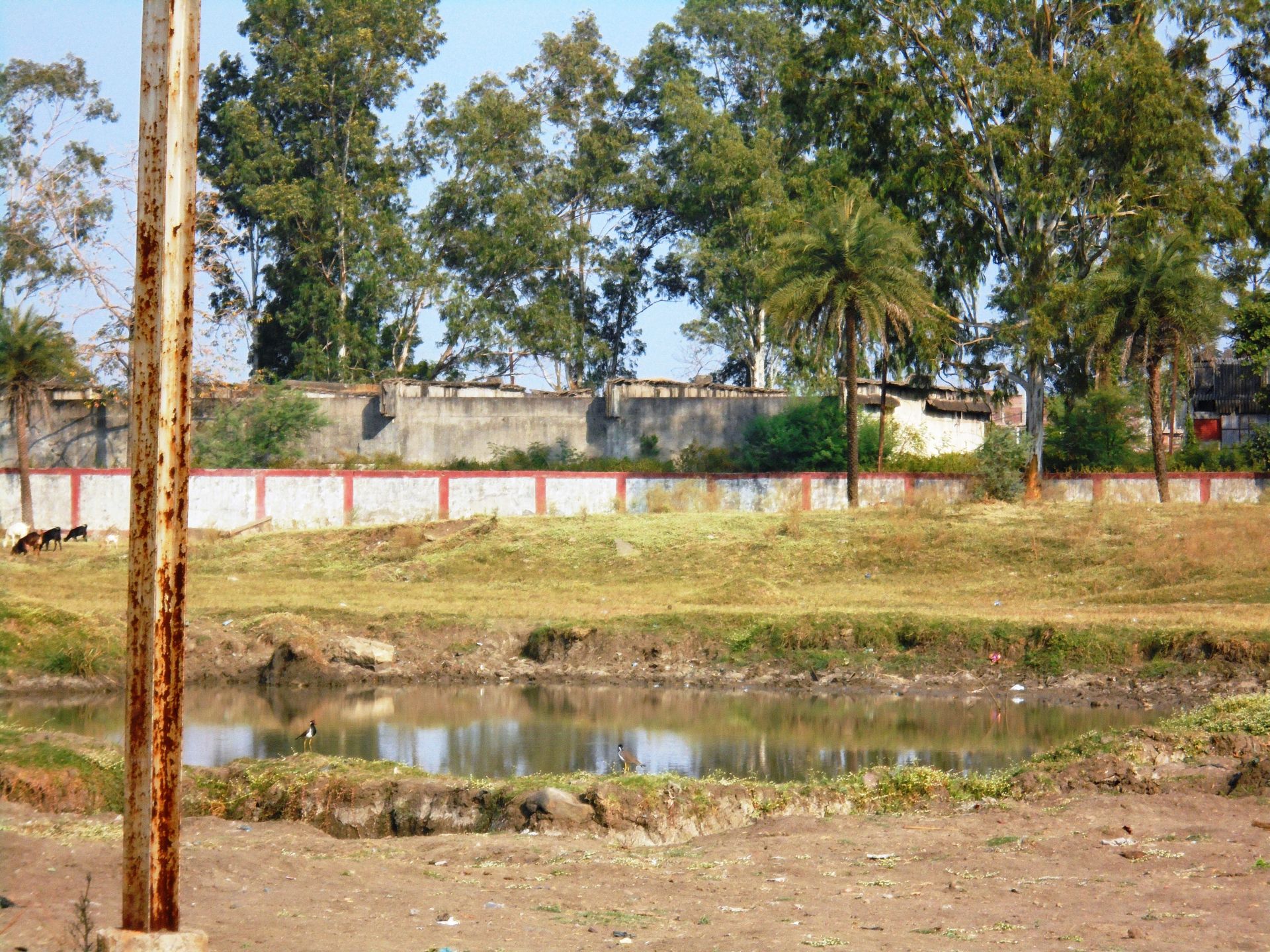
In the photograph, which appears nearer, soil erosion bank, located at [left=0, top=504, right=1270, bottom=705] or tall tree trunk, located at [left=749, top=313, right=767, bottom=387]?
soil erosion bank, located at [left=0, top=504, right=1270, bottom=705]

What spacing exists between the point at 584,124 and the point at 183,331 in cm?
5777

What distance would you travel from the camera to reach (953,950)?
7.60 m

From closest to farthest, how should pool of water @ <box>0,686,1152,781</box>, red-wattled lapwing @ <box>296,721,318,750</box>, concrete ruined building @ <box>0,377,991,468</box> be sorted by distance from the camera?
1. pool of water @ <box>0,686,1152,781</box>
2. red-wattled lapwing @ <box>296,721,318,750</box>
3. concrete ruined building @ <box>0,377,991,468</box>

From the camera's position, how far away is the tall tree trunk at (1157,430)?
123ft

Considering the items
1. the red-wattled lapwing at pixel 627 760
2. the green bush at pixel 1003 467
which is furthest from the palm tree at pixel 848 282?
the red-wattled lapwing at pixel 627 760

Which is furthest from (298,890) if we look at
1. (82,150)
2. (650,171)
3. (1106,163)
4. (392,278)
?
(650,171)

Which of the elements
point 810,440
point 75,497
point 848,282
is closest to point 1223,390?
point 810,440

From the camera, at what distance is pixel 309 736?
17078mm

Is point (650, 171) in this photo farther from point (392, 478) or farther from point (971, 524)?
point (971, 524)

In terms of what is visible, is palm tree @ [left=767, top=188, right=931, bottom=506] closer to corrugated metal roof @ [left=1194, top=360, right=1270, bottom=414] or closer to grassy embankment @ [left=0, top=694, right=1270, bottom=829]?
grassy embankment @ [left=0, top=694, right=1270, bottom=829]

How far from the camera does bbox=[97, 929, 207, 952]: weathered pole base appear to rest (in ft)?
17.9

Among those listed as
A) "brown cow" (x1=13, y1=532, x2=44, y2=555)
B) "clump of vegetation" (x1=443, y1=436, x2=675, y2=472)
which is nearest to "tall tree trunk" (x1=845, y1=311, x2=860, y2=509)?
"clump of vegetation" (x1=443, y1=436, x2=675, y2=472)

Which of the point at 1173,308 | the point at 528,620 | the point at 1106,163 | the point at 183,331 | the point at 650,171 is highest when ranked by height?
the point at 650,171

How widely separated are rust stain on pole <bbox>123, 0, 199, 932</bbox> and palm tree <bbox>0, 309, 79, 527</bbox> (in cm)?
3508
